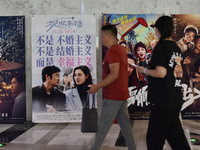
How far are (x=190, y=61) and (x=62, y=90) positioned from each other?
7.11 feet

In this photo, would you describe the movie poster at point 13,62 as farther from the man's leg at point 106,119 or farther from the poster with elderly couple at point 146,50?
the man's leg at point 106,119

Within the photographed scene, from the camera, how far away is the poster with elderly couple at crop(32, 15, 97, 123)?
4.48 metres

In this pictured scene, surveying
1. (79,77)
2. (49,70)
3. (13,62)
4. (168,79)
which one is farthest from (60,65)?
(168,79)

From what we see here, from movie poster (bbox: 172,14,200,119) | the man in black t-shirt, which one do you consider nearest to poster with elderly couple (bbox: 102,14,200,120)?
movie poster (bbox: 172,14,200,119)

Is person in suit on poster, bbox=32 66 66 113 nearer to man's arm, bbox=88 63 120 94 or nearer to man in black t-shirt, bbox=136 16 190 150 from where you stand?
man's arm, bbox=88 63 120 94

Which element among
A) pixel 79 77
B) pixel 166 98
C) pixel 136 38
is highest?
pixel 136 38

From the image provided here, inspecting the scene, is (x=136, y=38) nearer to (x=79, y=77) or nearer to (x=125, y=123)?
(x=79, y=77)

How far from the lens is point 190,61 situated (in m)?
4.57

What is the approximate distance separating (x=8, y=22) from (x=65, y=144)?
2.35 meters

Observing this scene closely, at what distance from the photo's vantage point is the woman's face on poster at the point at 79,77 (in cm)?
448

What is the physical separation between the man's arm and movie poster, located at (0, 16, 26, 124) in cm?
237

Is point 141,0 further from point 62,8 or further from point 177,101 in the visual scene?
point 177,101

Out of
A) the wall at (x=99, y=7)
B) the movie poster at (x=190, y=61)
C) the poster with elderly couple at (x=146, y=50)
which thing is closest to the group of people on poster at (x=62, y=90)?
the wall at (x=99, y=7)

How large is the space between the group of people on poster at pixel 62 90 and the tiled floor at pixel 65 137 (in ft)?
1.07
